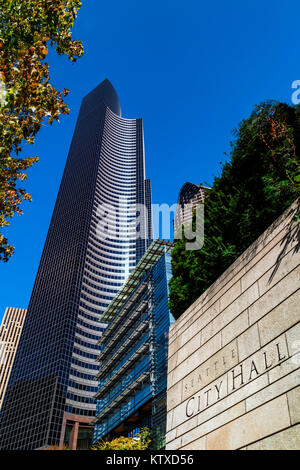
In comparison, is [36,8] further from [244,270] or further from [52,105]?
[244,270]

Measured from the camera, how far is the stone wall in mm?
6922

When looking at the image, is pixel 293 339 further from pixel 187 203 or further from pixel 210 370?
pixel 187 203

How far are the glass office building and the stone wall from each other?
44989mm

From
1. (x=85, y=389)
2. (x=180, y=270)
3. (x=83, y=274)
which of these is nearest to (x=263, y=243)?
(x=180, y=270)

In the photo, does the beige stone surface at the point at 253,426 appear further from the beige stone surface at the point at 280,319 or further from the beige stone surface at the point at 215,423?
the beige stone surface at the point at 280,319

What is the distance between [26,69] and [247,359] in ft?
26.5

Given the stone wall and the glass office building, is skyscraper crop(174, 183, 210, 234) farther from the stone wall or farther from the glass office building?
the glass office building

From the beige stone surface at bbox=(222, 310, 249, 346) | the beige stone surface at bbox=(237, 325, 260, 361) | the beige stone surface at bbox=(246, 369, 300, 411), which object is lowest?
the beige stone surface at bbox=(246, 369, 300, 411)

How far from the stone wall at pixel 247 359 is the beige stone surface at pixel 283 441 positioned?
2 centimetres

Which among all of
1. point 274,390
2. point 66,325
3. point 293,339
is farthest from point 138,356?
point 66,325

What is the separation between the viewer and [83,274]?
161500 millimetres

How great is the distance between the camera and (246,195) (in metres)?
11.5

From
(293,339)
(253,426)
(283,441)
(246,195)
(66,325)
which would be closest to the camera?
(283,441)

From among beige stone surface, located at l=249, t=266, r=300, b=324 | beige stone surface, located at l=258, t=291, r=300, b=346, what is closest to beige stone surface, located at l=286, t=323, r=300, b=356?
beige stone surface, located at l=258, t=291, r=300, b=346
